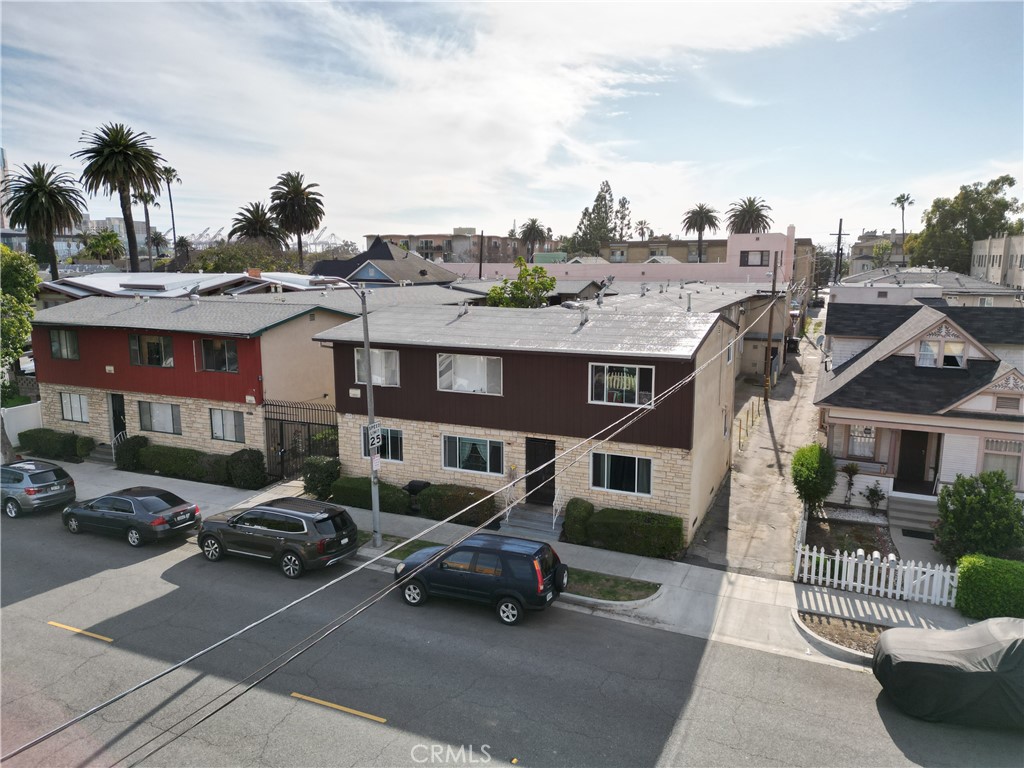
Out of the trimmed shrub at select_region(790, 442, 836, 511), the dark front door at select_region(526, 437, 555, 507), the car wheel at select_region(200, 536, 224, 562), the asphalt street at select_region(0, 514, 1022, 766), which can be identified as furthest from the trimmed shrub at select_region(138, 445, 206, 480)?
the trimmed shrub at select_region(790, 442, 836, 511)

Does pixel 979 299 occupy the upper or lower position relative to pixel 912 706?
upper

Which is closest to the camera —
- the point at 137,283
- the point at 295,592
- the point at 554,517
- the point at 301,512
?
the point at 295,592

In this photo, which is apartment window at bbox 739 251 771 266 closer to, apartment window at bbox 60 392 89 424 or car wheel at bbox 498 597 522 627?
apartment window at bbox 60 392 89 424

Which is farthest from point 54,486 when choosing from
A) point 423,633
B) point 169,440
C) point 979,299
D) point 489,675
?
point 979,299

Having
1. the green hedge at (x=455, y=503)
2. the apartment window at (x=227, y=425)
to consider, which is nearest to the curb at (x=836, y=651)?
the green hedge at (x=455, y=503)

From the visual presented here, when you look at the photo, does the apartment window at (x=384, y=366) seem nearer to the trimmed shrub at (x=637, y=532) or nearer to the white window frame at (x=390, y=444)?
the white window frame at (x=390, y=444)

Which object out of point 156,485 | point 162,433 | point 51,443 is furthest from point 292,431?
point 51,443

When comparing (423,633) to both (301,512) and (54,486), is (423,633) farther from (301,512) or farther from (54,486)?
(54,486)
